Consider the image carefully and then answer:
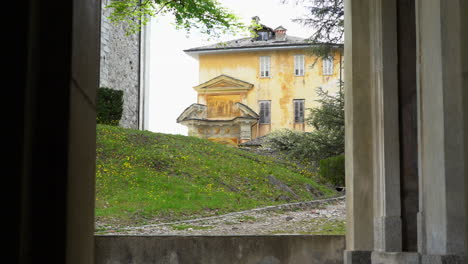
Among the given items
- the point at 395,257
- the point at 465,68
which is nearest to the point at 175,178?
the point at 395,257

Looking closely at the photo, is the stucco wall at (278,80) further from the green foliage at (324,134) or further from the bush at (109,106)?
the green foliage at (324,134)

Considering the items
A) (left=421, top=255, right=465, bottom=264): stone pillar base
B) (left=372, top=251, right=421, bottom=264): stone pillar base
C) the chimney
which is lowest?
(left=372, top=251, right=421, bottom=264): stone pillar base

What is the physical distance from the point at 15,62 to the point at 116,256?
502 centimetres

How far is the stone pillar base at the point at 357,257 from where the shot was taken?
18.9 feet

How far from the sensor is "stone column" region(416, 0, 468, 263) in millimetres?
3857

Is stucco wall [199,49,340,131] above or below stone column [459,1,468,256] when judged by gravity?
above

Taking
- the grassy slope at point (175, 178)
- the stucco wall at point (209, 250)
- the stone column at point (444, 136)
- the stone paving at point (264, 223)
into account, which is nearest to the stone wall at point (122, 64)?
the grassy slope at point (175, 178)

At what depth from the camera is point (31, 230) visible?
1.30 m

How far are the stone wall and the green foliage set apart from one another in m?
8.23

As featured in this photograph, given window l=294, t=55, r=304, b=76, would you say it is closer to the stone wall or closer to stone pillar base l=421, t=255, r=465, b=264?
the stone wall

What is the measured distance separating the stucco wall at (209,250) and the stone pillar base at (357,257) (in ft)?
1.02

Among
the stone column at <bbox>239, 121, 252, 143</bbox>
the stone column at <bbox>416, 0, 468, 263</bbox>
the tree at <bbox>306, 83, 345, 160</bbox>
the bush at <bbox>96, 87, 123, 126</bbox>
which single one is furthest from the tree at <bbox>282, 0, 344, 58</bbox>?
the stone column at <bbox>239, 121, 252, 143</bbox>

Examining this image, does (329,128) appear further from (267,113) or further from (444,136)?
(267,113)

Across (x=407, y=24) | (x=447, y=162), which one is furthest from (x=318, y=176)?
(x=447, y=162)
